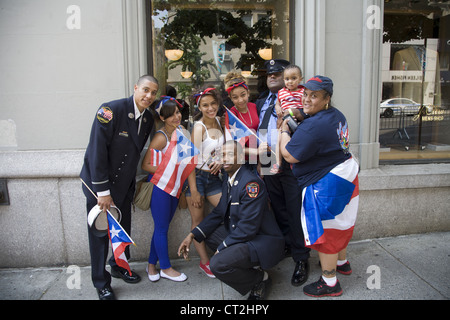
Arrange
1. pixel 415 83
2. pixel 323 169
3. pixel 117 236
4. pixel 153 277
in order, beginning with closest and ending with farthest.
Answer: pixel 323 169 → pixel 117 236 → pixel 153 277 → pixel 415 83

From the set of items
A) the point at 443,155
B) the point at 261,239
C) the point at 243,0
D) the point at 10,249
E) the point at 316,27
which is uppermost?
the point at 243,0

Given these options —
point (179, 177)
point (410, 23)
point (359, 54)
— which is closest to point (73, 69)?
point (179, 177)

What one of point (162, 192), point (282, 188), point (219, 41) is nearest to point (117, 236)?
point (162, 192)

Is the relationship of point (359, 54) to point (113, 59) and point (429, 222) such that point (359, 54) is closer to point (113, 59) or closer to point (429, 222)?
point (429, 222)

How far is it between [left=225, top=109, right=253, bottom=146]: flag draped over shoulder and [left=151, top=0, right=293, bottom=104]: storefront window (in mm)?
1025

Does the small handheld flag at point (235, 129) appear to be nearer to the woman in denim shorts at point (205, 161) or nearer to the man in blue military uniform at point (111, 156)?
the woman in denim shorts at point (205, 161)

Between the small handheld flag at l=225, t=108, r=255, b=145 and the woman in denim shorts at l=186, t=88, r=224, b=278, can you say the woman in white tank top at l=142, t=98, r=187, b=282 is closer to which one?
the woman in denim shorts at l=186, t=88, r=224, b=278

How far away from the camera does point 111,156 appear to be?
317 cm

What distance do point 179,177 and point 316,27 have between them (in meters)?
2.46

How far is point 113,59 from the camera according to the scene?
12.5 ft

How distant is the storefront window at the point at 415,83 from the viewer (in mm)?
4848

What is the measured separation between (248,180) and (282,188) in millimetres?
813

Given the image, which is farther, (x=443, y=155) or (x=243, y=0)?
(x=443, y=155)

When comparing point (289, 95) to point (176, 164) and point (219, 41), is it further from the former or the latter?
point (219, 41)
